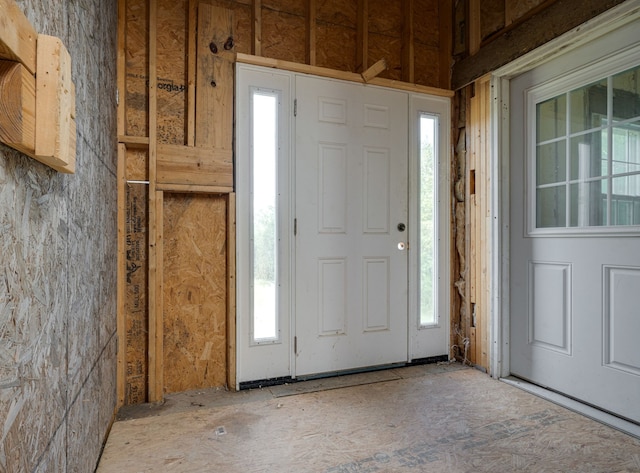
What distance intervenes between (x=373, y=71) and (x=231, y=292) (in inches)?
76.1

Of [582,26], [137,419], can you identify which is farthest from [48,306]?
[582,26]

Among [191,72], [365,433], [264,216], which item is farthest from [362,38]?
[365,433]

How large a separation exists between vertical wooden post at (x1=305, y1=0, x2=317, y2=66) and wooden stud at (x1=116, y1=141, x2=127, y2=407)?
1.49 meters

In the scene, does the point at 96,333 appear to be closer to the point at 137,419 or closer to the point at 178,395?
the point at 137,419

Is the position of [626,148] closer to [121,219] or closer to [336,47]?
[336,47]

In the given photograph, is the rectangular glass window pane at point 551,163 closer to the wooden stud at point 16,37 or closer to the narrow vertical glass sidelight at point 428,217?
the narrow vertical glass sidelight at point 428,217

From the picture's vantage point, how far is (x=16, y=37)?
750 millimetres

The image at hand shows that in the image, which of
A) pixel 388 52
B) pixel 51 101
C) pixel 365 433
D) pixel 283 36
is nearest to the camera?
pixel 51 101

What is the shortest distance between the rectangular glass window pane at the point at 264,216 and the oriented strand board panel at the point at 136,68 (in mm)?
716

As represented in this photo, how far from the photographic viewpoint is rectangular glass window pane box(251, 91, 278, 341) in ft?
8.70

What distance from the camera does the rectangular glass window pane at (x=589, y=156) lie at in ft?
7.34

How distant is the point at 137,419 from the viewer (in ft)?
7.12

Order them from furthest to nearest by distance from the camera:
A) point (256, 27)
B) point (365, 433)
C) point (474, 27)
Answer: point (474, 27)
point (256, 27)
point (365, 433)

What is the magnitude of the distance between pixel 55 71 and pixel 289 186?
6.10 ft
